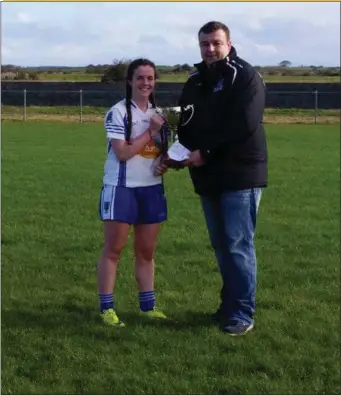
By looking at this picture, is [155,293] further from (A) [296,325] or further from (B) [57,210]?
(B) [57,210]

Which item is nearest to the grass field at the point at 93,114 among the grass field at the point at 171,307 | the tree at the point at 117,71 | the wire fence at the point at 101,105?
the wire fence at the point at 101,105

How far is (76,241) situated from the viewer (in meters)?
7.48

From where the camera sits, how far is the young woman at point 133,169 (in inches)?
183

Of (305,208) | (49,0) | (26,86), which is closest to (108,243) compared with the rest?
(49,0)

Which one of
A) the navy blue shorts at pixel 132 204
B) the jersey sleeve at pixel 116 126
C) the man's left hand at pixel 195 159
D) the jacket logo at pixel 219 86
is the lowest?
the navy blue shorts at pixel 132 204

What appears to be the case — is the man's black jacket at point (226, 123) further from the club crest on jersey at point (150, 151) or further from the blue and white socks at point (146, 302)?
the blue and white socks at point (146, 302)

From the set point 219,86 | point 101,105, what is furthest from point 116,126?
point 101,105

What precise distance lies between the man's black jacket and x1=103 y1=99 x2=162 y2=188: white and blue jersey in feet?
0.78

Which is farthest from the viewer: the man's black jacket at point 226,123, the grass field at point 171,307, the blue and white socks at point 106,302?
the blue and white socks at point 106,302

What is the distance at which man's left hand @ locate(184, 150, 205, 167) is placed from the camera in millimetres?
4582

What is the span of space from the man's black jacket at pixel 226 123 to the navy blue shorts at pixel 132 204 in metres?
0.34

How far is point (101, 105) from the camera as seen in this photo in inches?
1406

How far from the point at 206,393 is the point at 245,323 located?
1.01m

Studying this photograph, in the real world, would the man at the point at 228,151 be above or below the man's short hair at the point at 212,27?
below
